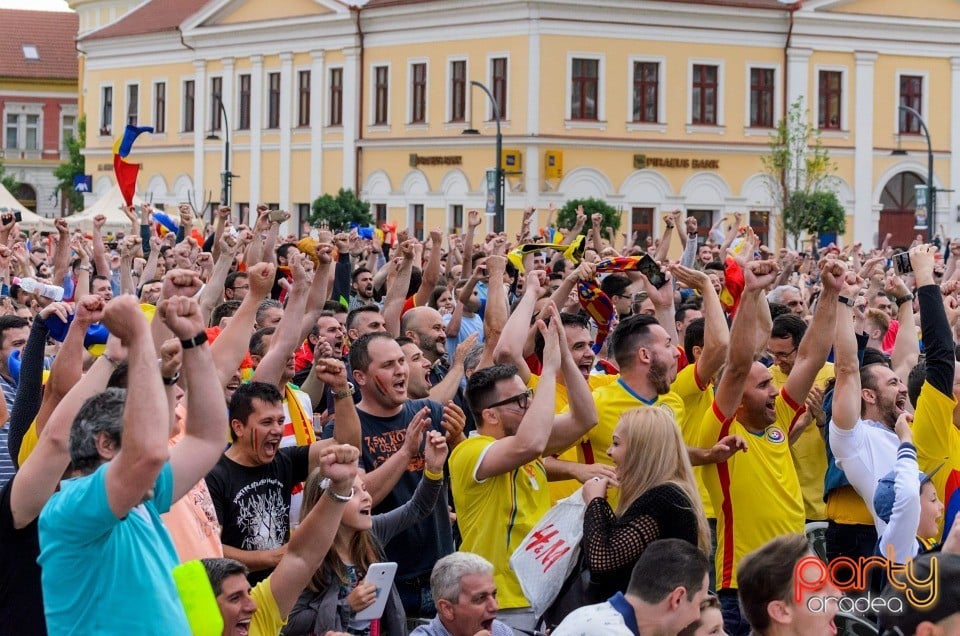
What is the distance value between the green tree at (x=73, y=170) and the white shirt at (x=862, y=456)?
62.4 metres

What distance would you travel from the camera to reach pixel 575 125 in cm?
4894

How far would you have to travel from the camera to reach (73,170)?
72562 mm

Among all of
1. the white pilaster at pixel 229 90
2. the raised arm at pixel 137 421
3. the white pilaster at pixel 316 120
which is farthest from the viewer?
the white pilaster at pixel 229 90

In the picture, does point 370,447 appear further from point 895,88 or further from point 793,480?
point 895,88

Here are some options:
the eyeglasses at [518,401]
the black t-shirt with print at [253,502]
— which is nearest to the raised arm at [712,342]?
the eyeglasses at [518,401]

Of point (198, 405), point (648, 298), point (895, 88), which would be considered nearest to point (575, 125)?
point (895, 88)

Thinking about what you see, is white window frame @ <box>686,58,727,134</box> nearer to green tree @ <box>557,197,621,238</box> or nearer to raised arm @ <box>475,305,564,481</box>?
green tree @ <box>557,197,621,238</box>

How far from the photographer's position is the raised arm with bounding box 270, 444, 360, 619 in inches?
233

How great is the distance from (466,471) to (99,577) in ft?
8.24

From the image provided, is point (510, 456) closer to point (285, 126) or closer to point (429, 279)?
point (429, 279)

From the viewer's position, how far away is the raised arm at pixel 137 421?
15.3ft

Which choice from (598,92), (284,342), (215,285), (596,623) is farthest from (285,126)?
(596,623)

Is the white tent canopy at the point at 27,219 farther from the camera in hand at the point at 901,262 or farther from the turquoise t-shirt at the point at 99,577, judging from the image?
the turquoise t-shirt at the point at 99,577

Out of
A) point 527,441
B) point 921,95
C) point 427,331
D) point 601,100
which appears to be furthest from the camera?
point 921,95
